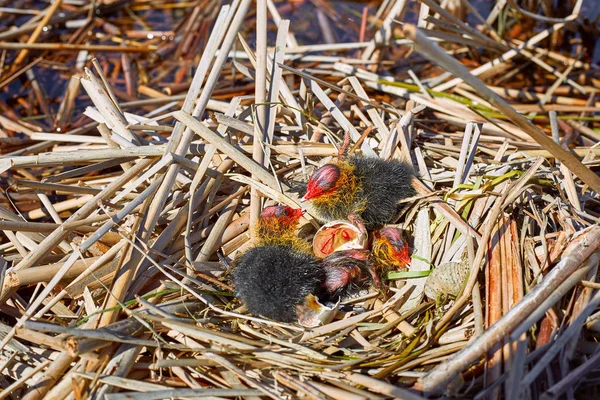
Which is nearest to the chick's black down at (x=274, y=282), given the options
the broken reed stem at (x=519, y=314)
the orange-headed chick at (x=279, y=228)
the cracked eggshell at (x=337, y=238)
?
the orange-headed chick at (x=279, y=228)

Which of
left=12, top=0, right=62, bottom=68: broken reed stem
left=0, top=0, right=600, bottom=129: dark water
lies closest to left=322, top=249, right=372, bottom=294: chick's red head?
left=0, top=0, right=600, bottom=129: dark water

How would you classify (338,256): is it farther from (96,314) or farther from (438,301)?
(96,314)

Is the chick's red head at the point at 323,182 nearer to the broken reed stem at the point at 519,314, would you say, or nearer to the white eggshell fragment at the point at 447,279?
the white eggshell fragment at the point at 447,279

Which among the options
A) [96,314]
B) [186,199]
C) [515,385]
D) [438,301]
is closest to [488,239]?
[438,301]

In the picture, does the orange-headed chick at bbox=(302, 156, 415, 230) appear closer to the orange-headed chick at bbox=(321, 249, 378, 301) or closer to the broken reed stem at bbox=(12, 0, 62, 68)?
the orange-headed chick at bbox=(321, 249, 378, 301)

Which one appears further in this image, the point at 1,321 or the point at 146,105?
the point at 146,105

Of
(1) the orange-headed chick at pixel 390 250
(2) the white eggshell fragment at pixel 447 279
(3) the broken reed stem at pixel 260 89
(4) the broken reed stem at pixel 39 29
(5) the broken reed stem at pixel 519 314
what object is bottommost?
(5) the broken reed stem at pixel 519 314

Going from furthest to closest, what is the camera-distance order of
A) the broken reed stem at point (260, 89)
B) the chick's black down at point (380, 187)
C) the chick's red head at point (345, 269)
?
the broken reed stem at point (260, 89) → the chick's black down at point (380, 187) → the chick's red head at point (345, 269)
